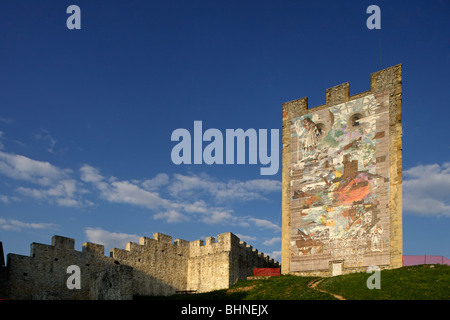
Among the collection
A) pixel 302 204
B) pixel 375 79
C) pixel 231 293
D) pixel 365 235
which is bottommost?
pixel 231 293

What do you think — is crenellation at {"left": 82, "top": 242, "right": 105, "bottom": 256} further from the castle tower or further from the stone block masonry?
the castle tower

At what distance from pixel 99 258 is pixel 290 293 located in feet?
43.3

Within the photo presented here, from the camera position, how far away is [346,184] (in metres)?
31.0

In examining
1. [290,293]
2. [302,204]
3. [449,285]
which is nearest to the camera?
[449,285]

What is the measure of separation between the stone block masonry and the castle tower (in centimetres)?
464

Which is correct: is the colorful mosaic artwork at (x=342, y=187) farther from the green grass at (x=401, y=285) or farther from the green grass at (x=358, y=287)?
the green grass at (x=401, y=285)

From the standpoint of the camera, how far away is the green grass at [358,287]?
21.3 meters

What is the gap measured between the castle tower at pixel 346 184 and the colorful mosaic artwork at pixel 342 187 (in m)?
0.06

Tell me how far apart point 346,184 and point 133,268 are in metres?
16.5

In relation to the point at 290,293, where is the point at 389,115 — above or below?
above

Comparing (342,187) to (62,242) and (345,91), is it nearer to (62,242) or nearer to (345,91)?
(345,91)

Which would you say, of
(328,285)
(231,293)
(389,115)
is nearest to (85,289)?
(231,293)
